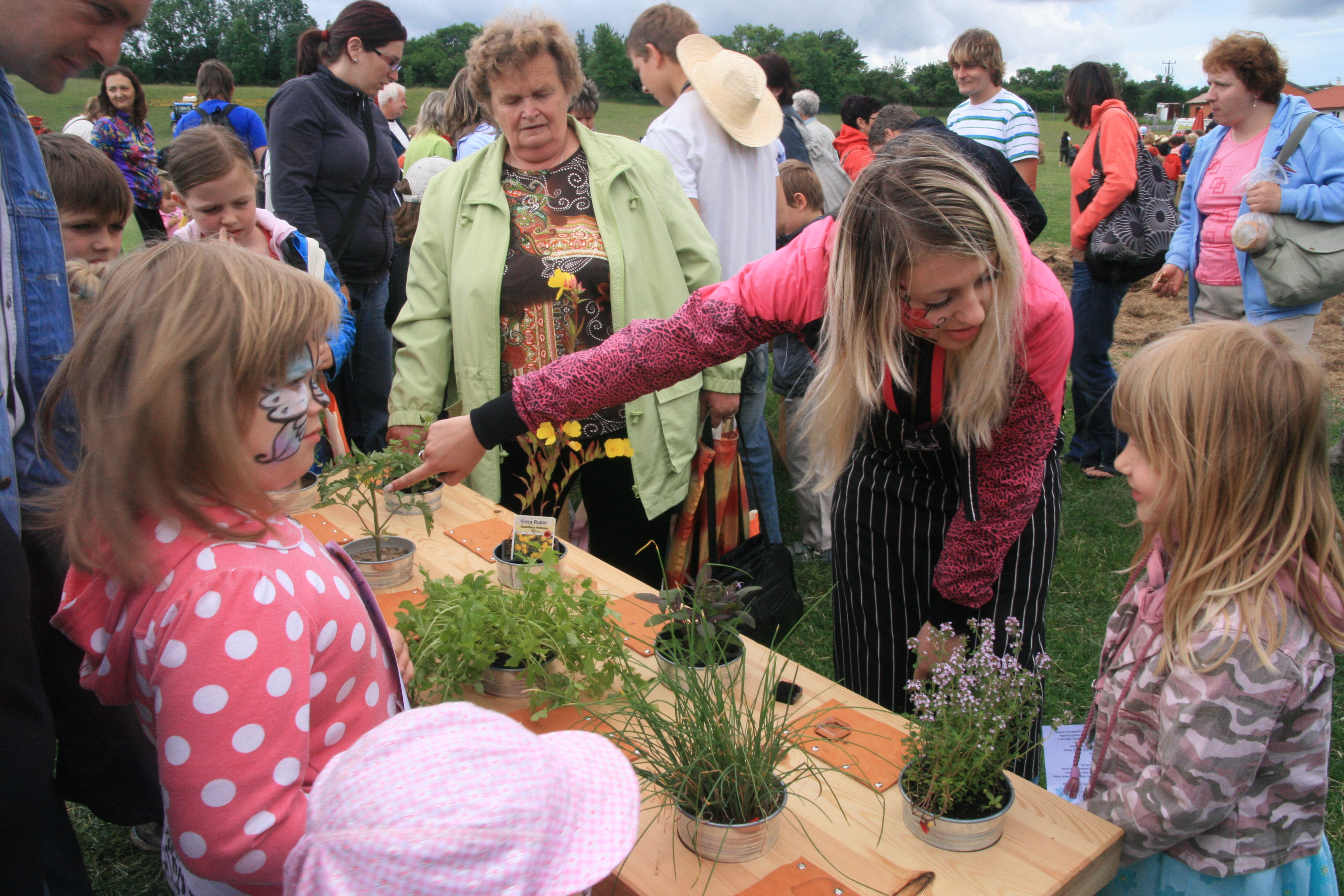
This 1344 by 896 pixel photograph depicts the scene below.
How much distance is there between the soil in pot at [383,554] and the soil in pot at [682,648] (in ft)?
2.37

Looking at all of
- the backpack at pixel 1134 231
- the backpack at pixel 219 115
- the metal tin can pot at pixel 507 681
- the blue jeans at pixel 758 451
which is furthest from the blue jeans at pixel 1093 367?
the backpack at pixel 219 115

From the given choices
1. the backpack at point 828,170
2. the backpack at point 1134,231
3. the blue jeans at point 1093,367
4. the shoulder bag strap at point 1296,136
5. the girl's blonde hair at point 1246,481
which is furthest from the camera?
the backpack at point 828,170

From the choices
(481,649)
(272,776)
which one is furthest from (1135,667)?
(272,776)

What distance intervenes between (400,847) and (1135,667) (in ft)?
3.94

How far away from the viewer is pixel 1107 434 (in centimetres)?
515

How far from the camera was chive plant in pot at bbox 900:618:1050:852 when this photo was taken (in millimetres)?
1239

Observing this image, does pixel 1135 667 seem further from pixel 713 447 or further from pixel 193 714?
pixel 713 447

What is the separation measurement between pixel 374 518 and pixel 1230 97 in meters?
4.16

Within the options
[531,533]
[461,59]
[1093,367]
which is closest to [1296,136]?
[1093,367]

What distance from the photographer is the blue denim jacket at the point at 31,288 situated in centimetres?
158

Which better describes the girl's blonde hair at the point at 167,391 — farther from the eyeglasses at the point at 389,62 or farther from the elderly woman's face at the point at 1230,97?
the elderly woman's face at the point at 1230,97

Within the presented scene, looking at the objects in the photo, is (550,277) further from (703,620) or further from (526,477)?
(703,620)

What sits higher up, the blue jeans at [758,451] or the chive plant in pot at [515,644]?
the chive plant in pot at [515,644]

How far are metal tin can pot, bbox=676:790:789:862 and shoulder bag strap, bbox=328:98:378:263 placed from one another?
357 cm
